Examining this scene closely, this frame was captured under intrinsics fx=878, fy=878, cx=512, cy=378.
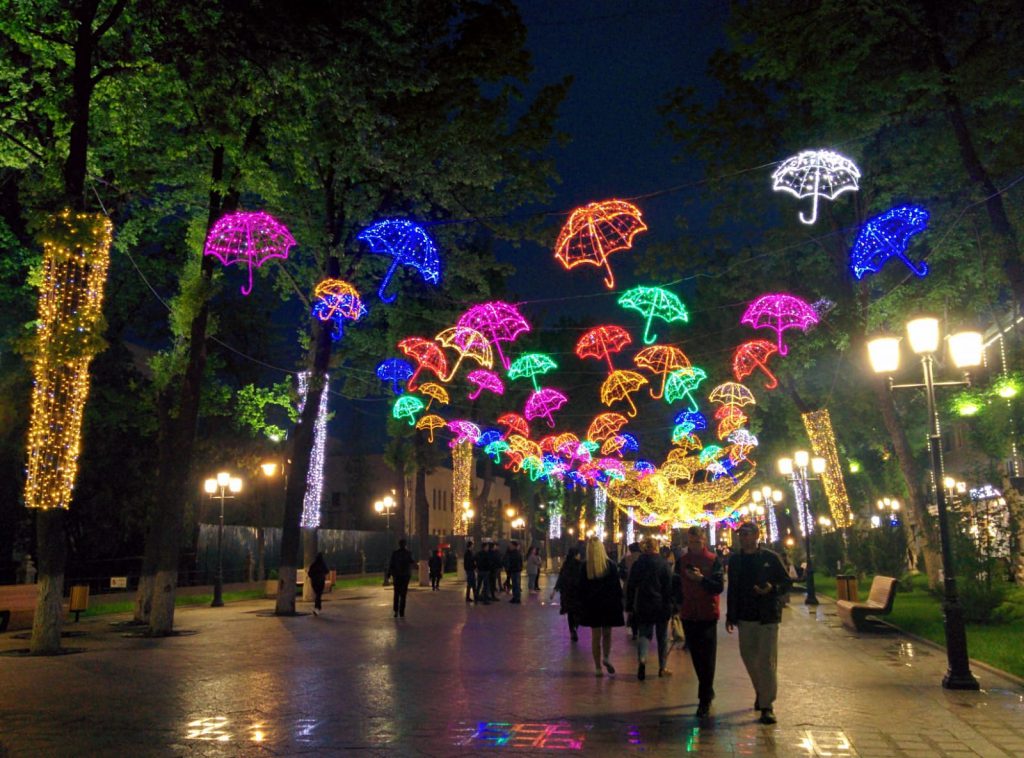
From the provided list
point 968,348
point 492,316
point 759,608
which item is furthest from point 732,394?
point 759,608

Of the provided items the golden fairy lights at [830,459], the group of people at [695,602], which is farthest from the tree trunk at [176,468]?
the golden fairy lights at [830,459]

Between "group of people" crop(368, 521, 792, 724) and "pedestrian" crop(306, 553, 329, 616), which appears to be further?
"pedestrian" crop(306, 553, 329, 616)

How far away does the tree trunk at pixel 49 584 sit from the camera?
1422 cm

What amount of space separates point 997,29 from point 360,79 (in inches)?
472

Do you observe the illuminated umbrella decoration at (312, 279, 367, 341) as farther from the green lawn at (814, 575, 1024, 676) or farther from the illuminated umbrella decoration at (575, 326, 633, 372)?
the green lawn at (814, 575, 1024, 676)

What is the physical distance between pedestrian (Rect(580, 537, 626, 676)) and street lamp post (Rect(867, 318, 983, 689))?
3.95 metres

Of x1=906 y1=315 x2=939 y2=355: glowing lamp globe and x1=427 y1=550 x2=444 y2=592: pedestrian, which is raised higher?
x1=906 y1=315 x2=939 y2=355: glowing lamp globe

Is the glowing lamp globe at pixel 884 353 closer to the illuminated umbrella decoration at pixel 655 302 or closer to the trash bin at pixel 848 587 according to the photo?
the illuminated umbrella decoration at pixel 655 302

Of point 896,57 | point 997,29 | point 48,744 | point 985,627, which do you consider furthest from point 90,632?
point 997,29

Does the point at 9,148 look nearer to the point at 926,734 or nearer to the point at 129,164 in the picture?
the point at 129,164

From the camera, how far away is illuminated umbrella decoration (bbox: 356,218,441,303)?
690 inches

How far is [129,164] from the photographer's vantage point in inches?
717

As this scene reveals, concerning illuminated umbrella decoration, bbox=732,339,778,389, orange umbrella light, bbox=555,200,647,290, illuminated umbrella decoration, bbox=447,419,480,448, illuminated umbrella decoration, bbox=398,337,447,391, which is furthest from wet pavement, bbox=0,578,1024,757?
illuminated umbrella decoration, bbox=447,419,480,448

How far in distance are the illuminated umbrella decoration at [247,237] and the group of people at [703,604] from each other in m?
9.29
